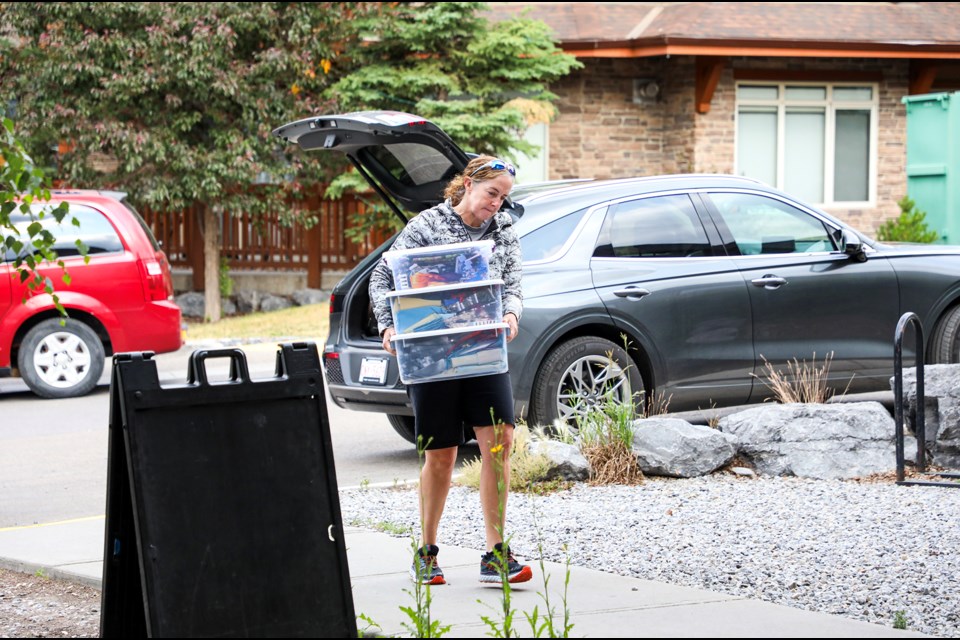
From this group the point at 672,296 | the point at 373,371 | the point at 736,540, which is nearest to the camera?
the point at 736,540

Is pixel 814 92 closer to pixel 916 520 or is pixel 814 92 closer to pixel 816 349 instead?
pixel 816 349

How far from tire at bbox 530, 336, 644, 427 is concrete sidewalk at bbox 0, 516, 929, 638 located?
2.22 m

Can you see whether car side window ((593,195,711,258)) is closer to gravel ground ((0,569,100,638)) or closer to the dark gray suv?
the dark gray suv

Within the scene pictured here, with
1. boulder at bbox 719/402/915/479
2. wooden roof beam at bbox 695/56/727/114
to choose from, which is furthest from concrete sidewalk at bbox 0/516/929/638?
wooden roof beam at bbox 695/56/727/114

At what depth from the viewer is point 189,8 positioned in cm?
1930

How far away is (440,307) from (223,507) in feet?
4.45

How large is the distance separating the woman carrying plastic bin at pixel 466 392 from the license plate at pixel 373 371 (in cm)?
281

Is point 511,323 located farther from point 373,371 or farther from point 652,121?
point 652,121

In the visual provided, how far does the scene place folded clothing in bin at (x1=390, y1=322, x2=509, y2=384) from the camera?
17.2 ft

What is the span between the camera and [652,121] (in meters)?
22.7

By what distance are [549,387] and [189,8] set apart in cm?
1287

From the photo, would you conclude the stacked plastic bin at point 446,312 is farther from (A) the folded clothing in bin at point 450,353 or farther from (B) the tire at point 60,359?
(B) the tire at point 60,359

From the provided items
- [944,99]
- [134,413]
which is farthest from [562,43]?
[134,413]

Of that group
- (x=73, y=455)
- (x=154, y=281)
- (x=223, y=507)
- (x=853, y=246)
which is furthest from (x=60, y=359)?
(x=223, y=507)
